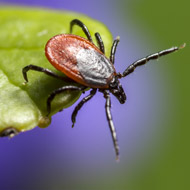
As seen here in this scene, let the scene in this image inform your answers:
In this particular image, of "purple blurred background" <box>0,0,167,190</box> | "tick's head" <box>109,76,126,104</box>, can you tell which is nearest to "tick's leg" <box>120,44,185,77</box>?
"tick's head" <box>109,76,126,104</box>

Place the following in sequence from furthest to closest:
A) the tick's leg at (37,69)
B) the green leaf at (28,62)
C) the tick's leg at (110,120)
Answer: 1. the tick's leg at (110,120)
2. the tick's leg at (37,69)
3. the green leaf at (28,62)

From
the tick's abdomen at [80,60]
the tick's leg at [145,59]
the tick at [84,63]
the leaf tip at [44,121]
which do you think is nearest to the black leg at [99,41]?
the tick at [84,63]

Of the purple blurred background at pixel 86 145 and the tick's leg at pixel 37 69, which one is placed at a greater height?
the tick's leg at pixel 37 69

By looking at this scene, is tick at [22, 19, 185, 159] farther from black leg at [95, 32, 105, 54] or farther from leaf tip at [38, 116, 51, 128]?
leaf tip at [38, 116, 51, 128]

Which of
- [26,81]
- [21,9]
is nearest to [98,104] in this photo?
[21,9]

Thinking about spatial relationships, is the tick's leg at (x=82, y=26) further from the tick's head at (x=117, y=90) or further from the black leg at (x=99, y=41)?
the tick's head at (x=117, y=90)

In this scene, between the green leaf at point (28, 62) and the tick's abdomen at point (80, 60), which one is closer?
the green leaf at point (28, 62)

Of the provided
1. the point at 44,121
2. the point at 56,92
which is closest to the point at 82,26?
the point at 56,92

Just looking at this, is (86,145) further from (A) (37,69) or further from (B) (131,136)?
(A) (37,69)
